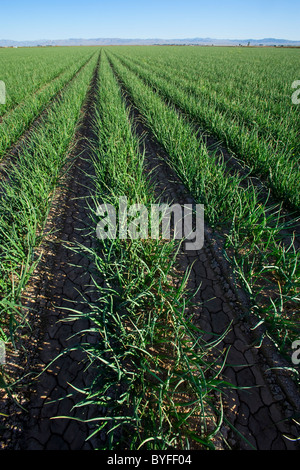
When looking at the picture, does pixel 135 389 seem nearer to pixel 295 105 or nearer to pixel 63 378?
pixel 63 378

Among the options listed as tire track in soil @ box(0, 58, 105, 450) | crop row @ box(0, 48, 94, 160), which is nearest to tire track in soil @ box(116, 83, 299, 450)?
tire track in soil @ box(0, 58, 105, 450)

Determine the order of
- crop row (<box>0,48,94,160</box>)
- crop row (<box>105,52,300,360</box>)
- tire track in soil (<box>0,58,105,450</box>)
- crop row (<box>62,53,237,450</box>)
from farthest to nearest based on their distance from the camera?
crop row (<box>0,48,94,160</box>) < crop row (<box>105,52,300,360</box>) < tire track in soil (<box>0,58,105,450</box>) < crop row (<box>62,53,237,450</box>)

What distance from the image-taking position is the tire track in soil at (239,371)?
1.27 metres

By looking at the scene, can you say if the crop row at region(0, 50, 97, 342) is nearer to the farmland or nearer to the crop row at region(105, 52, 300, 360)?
the farmland

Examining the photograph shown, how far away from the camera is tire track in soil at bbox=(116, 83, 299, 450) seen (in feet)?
4.18

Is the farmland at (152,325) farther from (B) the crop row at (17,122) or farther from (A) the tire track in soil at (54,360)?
(B) the crop row at (17,122)

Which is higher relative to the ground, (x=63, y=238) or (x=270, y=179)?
(x=270, y=179)

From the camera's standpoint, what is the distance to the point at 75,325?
1.84 meters

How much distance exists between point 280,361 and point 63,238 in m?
2.26

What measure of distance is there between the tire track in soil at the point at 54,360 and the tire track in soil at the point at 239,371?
797mm

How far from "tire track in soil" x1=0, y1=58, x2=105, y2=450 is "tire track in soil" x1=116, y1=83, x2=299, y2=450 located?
2.62ft

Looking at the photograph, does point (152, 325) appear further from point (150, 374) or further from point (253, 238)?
point (253, 238)

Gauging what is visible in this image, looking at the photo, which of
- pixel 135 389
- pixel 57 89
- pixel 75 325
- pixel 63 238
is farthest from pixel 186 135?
pixel 57 89

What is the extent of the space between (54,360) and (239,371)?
1182 millimetres
